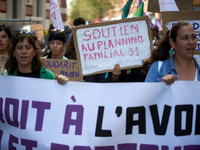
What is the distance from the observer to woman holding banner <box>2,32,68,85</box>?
4.08 metres

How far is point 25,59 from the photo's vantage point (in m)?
4.05

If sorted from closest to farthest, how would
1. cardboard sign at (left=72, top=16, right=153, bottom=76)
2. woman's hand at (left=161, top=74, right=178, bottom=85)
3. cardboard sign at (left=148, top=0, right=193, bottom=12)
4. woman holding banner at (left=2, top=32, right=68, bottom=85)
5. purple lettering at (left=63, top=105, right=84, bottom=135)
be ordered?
1. woman's hand at (left=161, top=74, right=178, bottom=85)
2. purple lettering at (left=63, top=105, right=84, bottom=135)
3. woman holding banner at (left=2, top=32, right=68, bottom=85)
4. cardboard sign at (left=72, top=16, right=153, bottom=76)
5. cardboard sign at (left=148, top=0, right=193, bottom=12)

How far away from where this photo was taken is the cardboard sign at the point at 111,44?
446 centimetres

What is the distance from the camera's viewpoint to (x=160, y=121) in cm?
360

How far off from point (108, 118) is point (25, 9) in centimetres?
1439

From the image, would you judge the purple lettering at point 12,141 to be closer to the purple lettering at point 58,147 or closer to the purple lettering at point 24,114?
the purple lettering at point 24,114

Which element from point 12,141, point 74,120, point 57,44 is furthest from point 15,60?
point 57,44

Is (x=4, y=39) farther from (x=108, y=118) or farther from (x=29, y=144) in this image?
(x=108, y=118)

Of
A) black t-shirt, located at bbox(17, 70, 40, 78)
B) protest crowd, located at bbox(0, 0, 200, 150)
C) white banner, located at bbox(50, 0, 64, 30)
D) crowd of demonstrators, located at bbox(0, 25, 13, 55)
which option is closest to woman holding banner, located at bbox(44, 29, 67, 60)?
white banner, located at bbox(50, 0, 64, 30)

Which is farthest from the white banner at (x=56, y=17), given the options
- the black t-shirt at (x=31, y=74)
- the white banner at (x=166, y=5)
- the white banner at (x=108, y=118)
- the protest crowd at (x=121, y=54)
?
the white banner at (x=108, y=118)

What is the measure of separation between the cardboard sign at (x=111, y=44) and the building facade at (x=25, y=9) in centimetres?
761

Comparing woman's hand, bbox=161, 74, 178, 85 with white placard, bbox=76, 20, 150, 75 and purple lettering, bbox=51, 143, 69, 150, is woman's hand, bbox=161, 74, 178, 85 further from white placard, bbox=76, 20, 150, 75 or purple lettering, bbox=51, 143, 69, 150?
purple lettering, bbox=51, 143, 69, 150

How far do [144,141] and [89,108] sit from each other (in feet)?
1.90

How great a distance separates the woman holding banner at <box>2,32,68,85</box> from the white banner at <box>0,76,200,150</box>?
0.36m
